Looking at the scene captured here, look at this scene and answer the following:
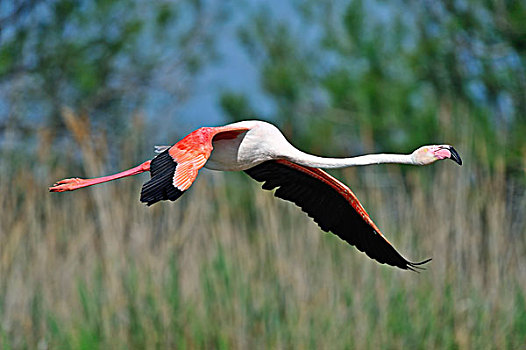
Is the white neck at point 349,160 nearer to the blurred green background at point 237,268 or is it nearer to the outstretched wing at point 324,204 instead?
the outstretched wing at point 324,204

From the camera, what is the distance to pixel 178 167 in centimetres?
155

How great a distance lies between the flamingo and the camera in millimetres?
1559

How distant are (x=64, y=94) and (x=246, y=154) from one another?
5.51m

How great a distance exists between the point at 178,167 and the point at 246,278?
8.32 ft

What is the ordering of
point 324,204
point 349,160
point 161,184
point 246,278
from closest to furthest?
point 161,184 < point 349,160 < point 324,204 < point 246,278

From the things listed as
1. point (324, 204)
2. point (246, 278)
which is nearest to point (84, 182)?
point (324, 204)

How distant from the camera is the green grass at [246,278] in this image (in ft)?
13.1

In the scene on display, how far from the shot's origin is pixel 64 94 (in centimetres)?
703

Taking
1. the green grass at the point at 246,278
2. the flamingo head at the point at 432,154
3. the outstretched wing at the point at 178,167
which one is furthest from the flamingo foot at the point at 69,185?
the green grass at the point at 246,278

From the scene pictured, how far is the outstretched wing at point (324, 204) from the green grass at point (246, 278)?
1.81 metres

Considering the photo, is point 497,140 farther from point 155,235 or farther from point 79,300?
point 79,300

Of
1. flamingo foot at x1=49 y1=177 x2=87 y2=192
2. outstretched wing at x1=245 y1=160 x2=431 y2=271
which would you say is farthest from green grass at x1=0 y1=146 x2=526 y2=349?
flamingo foot at x1=49 y1=177 x2=87 y2=192

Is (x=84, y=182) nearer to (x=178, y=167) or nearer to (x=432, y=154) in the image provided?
(x=178, y=167)

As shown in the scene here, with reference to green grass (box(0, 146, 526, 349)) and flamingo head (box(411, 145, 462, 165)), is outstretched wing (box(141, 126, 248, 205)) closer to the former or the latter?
flamingo head (box(411, 145, 462, 165))
